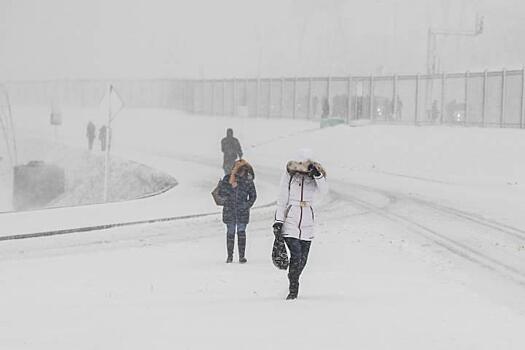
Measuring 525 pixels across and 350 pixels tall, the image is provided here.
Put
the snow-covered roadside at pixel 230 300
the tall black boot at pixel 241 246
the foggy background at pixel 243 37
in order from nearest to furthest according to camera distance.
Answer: the snow-covered roadside at pixel 230 300
the tall black boot at pixel 241 246
the foggy background at pixel 243 37

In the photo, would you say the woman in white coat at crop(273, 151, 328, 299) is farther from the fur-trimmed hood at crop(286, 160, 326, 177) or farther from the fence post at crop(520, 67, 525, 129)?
the fence post at crop(520, 67, 525, 129)

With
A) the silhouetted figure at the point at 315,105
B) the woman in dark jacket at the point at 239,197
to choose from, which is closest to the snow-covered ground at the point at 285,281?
the woman in dark jacket at the point at 239,197

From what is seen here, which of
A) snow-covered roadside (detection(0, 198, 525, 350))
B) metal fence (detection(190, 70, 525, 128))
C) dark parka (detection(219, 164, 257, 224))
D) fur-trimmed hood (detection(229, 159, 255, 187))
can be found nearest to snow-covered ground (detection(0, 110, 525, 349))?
snow-covered roadside (detection(0, 198, 525, 350))

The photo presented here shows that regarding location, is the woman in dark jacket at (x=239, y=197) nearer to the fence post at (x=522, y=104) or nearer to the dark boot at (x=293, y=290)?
the dark boot at (x=293, y=290)

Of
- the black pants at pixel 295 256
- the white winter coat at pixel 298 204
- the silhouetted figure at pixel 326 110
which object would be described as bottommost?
the black pants at pixel 295 256

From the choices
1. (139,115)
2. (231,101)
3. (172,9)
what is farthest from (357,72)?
(172,9)

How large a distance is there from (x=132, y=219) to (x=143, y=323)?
936cm

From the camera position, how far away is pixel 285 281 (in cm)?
1022

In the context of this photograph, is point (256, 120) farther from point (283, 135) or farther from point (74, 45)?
point (74, 45)

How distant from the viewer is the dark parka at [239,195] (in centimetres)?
1166

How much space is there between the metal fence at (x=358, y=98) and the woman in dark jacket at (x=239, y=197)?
2257cm

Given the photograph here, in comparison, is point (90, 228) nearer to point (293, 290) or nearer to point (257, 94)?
point (293, 290)

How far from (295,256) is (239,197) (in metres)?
3.10

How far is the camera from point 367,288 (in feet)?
31.8
